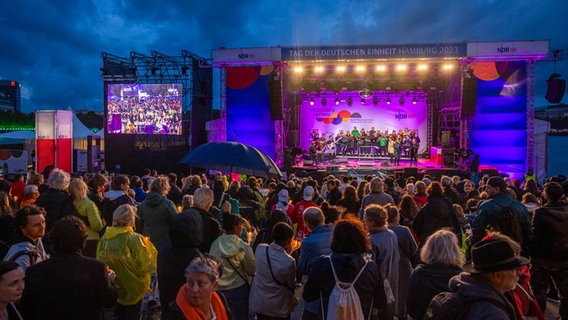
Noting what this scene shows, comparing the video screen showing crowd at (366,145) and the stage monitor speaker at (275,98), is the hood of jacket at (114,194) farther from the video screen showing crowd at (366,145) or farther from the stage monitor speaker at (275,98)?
the video screen showing crowd at (366,145)

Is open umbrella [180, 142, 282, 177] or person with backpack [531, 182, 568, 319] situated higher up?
open umbrella [180, 142, 282, 177]

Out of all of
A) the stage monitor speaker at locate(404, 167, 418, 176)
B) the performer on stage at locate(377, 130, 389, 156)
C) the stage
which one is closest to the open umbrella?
the stage

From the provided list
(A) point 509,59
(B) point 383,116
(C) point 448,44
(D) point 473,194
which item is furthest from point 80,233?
(B) point 383,116

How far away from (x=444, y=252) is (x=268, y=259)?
1316 mm

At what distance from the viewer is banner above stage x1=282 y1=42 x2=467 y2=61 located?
1596 cm

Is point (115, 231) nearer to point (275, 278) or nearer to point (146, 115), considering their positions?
point (275, 278)

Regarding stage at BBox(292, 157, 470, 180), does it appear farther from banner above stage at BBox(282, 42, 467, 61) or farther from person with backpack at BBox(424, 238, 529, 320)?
person with backpack at BBox(424, 238, 529, 320)

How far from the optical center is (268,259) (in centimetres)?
338

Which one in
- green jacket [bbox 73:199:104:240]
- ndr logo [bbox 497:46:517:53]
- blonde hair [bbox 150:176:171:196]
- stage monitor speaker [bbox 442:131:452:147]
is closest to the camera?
green jacket [bbox 73:199:104:240]

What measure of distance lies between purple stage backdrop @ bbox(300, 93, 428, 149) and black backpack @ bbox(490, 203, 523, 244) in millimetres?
18404

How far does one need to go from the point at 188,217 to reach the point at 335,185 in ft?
14.0

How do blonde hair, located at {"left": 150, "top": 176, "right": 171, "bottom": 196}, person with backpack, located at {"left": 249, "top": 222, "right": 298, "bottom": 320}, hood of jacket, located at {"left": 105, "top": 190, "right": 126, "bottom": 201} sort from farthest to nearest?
hood of jacket, located at {"left": 105, "top": 190, "right": 126, "bottom": 201}
blonde hair, located at {"left": 150, "top": 176, "right": 171, "bottom": 196}
person with backpack, located at {"left": 249, "top": 222, "right": 298, "bottom": 320}

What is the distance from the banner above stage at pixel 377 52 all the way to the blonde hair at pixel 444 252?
14.4 m

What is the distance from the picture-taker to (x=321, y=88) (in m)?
21.8
